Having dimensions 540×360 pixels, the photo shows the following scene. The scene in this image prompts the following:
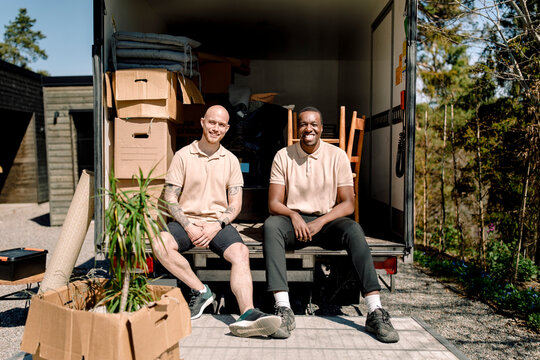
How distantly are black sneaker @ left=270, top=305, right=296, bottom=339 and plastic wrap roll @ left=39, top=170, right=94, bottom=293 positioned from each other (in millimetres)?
1444

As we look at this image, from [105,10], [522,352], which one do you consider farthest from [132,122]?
[522,352]

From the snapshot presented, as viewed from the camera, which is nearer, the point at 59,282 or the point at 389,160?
the point at 59,282

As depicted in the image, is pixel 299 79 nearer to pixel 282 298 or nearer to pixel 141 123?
pixel 141 123

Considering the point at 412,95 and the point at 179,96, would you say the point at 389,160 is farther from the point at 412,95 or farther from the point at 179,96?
the point at 179,96

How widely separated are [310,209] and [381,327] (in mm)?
975

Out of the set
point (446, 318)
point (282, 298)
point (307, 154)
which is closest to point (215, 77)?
point (307, 154)

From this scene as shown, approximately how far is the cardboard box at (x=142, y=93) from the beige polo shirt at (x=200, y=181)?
448 millimetres

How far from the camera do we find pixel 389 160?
3631 mm

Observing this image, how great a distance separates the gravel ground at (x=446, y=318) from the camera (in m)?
2.82

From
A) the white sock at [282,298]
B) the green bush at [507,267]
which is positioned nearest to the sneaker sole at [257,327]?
the white sock at [282,298]

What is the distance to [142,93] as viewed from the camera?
3.22 m

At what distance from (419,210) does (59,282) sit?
4.64 m

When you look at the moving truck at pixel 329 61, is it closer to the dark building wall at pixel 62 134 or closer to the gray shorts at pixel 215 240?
the gray shorts at pixel 215 240

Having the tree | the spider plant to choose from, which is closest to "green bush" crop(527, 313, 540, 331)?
the spider plant
